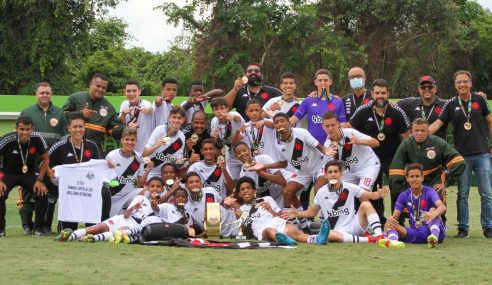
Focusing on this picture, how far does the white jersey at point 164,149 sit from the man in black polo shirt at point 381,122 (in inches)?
98.1

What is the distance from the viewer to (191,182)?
13031 mm

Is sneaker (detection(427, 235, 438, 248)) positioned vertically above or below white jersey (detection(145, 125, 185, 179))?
below

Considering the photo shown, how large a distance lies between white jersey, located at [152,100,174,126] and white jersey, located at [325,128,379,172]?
258 centimetres

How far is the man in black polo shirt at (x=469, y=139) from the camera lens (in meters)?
13.1

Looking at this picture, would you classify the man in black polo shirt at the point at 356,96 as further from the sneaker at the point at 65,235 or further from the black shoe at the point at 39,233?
the black shoe at the point at 39,233

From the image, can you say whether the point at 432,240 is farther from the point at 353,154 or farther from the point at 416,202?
the point at 353,154

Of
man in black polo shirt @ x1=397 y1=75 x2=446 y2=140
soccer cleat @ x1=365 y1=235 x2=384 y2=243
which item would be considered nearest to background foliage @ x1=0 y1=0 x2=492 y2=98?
man in black polo shirt @ x1=397 y1=75 x2=446 y2=140

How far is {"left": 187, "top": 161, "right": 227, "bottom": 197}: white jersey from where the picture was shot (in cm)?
1366

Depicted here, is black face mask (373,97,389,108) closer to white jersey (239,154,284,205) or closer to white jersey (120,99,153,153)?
white jersey (239,154,284,205)

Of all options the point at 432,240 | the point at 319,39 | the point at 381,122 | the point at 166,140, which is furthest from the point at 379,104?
the point at 319,39

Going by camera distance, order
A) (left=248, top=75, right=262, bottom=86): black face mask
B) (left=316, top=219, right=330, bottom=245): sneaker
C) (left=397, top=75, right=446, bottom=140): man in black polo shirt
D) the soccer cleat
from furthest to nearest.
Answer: (left=248, top=75, right=262, bottom=86): black face mask
(left=397, top=75, right=446, bottom=140): man in black polo shirt
the soccer cleat
(left=316, top=219, right=330, bottom=245): sneaker

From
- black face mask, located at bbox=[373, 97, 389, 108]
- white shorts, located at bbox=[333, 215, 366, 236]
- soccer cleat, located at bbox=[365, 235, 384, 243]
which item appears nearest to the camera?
soccer cleat, located at bbox=[365, 235, 384, 243]

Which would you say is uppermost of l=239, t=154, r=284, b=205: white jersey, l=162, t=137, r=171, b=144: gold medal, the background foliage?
the background foliage

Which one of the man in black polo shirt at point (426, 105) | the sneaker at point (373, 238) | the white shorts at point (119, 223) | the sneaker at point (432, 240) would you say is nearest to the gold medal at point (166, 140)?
the white shorts at point (119, 223)
